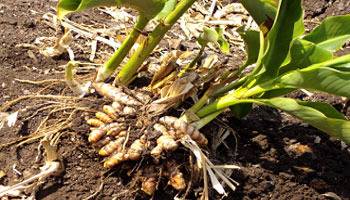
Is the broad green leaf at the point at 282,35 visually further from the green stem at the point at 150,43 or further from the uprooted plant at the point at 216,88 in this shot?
the green stem at the point at 150,43

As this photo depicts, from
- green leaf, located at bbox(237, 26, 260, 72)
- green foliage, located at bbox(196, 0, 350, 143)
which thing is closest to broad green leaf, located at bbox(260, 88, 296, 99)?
green foliage, located at bbox(196, 0, 350, 143)

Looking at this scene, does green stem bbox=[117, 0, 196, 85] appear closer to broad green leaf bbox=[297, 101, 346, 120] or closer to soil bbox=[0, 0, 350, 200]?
soil bbox=[0, 0, 350, 200]

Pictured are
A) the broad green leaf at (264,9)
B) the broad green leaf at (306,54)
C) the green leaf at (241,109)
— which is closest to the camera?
the broad green leaf at (306,54)

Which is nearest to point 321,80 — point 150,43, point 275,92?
point 275,92

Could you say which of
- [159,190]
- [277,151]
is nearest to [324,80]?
[277,151]

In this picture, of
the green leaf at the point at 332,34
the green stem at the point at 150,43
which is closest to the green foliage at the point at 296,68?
the green leaf at the point at 332,34

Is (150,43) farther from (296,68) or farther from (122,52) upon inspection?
(296,68)

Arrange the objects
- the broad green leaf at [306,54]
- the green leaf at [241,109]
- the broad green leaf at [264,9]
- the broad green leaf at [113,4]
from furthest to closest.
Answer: the green leaf at [241,109]
the broad green leaf at [264,9]
the broad green leaf at [306,54]
the broad green leaf at [113,4]
